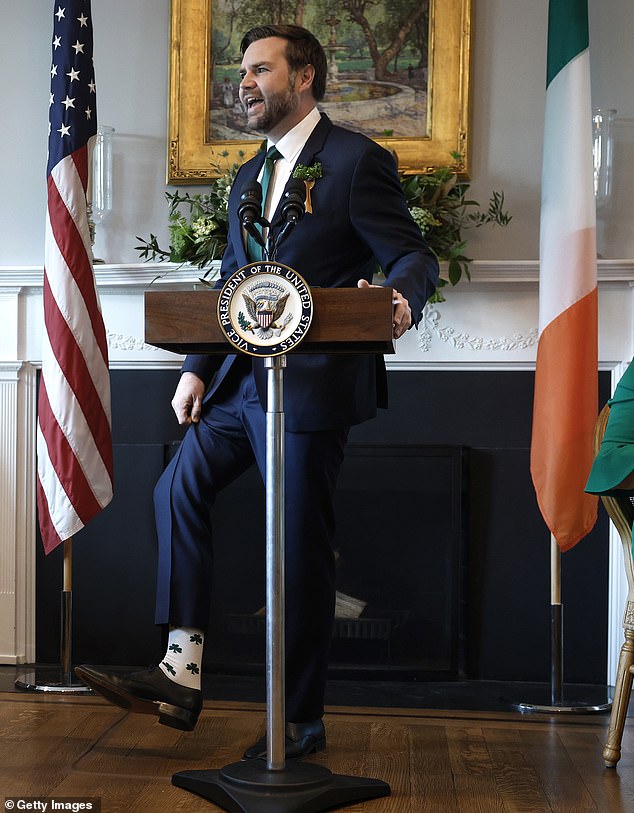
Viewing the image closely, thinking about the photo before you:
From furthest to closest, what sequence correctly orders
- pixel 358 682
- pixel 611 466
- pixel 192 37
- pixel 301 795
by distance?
pixel 192 37 < pixel 358 682 < pixel 611 466 < pixel 301 795

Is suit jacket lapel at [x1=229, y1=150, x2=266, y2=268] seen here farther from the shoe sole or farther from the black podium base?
the black podium base

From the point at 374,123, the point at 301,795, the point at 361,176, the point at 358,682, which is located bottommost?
the point at 358,682

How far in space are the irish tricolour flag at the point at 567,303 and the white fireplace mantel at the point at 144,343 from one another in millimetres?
261

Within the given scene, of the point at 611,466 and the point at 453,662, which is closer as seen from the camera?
the point at 611,466

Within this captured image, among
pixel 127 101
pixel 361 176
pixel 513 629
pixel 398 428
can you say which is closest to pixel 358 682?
pixel 513 629

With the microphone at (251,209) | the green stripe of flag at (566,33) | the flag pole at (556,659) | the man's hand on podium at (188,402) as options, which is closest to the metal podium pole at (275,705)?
the microphone at (251,209)

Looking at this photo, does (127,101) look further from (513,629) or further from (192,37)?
(513,629)

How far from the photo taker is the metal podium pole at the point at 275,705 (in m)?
1.75

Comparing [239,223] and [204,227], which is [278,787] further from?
[204,227]

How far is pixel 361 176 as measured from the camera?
7.07 ft

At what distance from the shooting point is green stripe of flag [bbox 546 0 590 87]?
9.24 feet

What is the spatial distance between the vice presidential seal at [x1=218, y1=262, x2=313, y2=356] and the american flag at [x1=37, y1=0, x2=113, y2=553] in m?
1.32

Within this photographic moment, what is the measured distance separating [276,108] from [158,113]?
1.37m

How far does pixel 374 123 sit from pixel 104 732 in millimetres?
2084
